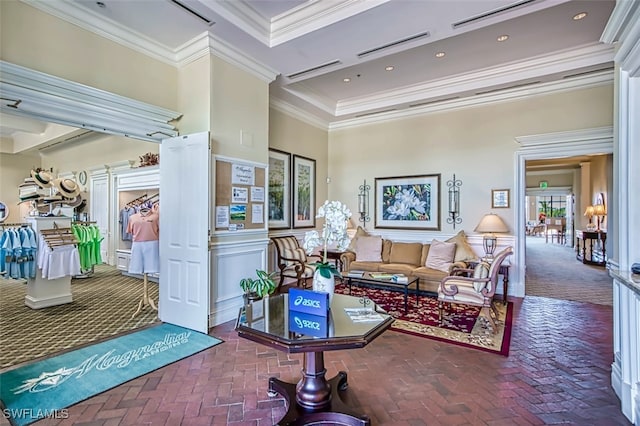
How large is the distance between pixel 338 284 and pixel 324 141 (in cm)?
339

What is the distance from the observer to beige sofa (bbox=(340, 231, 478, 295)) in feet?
17.2

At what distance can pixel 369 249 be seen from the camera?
6219 mm

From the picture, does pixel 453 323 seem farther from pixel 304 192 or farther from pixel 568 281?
pixel 568 281

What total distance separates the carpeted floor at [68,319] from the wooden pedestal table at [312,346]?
2476mm

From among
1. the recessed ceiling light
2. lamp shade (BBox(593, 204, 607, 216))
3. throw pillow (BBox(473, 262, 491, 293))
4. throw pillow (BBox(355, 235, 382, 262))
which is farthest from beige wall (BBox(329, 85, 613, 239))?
lamp shade (BBox(593, 204, 607, 216))

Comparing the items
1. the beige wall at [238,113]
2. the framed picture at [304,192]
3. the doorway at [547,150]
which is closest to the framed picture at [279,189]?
the framed picture at [304,192]

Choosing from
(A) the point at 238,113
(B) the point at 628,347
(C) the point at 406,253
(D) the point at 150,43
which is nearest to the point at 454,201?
(C) the point at 406,253

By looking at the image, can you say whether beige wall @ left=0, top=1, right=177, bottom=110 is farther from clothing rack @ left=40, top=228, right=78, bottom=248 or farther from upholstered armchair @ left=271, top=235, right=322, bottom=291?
upholstered armchair @ left=271, top=235, right=322, bottom=291

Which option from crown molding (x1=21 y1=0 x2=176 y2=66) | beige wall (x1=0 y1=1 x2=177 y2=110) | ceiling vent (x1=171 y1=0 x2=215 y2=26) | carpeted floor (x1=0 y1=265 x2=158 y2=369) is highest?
ceiling vent (x1=171 y1=0 x2=215 y2=26)

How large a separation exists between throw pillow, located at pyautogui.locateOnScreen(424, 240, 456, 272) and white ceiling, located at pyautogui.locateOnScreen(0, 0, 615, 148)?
9.03 feet

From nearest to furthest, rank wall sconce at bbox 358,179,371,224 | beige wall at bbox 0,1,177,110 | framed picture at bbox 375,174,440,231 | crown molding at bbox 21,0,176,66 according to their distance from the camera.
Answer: beige wall at bbox 0,1,177,110 < crown molding at bbox 21,0,176,66 < framed picture at bbox 375,174,440,231 < wall sconce at bbox 358,179,371,224

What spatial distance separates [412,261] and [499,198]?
192 cm

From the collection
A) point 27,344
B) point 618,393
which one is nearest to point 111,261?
point 27,344

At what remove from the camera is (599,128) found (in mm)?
4816
